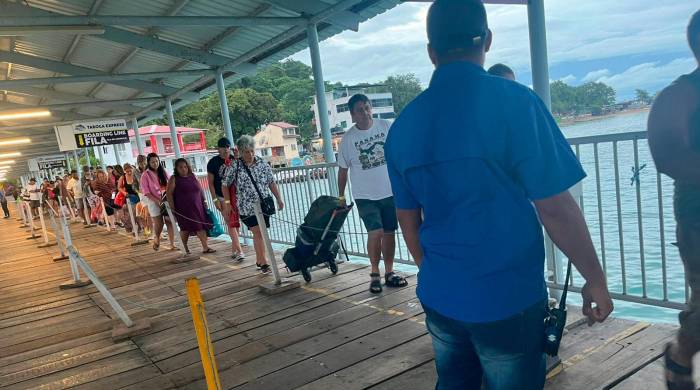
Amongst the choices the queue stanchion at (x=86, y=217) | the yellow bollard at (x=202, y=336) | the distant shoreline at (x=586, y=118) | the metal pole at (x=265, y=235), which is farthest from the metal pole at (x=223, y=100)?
the queue stanchion at (x=86, y=217)

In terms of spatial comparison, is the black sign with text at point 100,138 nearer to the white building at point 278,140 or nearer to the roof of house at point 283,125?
the white building at point 278,140

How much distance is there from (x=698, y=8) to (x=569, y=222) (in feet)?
4.40

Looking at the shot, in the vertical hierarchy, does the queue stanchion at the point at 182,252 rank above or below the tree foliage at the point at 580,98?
below

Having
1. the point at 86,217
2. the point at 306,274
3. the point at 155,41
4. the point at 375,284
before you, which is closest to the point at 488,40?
the point at 375,284

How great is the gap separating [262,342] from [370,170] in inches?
68.2

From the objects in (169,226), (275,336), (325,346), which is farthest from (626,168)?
(169,226)

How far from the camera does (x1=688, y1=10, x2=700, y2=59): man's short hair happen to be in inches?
74.4

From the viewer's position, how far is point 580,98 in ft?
10.6

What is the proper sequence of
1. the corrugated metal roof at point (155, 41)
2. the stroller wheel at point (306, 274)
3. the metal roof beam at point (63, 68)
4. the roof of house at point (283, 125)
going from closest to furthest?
the stroller wheel at point (306, 274)
the corrugated metal roof at point (155, 41)
the metal roof beam at point (63, 68)
the roof of house at point (283, 125)

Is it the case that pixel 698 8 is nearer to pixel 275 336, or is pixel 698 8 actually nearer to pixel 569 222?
pixel 569 222

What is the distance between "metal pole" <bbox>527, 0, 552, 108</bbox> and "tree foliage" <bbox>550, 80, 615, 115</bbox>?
116 millimetres

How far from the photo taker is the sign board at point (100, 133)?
1391 centimetres

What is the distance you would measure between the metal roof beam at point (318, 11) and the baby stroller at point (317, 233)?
2.38 meters

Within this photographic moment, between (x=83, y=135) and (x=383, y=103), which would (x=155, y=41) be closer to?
(x=383, y=103)
